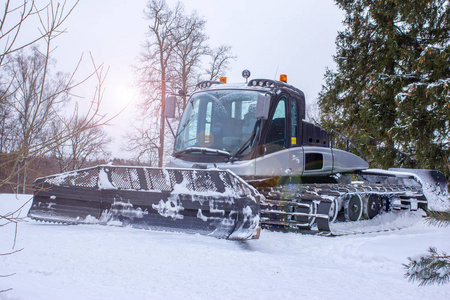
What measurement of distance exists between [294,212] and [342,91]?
37.3ft

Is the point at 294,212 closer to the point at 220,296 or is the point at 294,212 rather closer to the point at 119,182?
the point at 119,182

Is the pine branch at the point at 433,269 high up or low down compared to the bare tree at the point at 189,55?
down

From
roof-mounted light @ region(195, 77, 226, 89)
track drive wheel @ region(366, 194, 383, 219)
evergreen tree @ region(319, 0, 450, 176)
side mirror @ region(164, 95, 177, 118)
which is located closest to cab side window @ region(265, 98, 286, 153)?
roof-mounted light @ region(195, 77, 226, 89)

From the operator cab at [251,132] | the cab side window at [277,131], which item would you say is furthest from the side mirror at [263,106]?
the cab side window at [277,131]

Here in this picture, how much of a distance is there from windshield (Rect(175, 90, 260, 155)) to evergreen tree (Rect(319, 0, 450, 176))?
7.61 metres

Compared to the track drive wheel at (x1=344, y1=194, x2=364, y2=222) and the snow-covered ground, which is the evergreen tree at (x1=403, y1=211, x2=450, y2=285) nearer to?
the snow-covered ground

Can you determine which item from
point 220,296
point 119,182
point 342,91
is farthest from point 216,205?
point 342,91

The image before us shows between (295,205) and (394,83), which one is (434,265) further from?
(394,83)

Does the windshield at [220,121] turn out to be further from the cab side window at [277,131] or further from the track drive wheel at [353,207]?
the track drive wheel at [353,207]

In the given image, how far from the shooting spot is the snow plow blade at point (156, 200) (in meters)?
6.12

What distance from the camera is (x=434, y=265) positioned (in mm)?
2520

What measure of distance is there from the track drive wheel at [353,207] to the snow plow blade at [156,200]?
8.26 ft

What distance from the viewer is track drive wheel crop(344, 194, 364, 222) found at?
25.8 ft

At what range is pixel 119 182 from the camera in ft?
23.6
